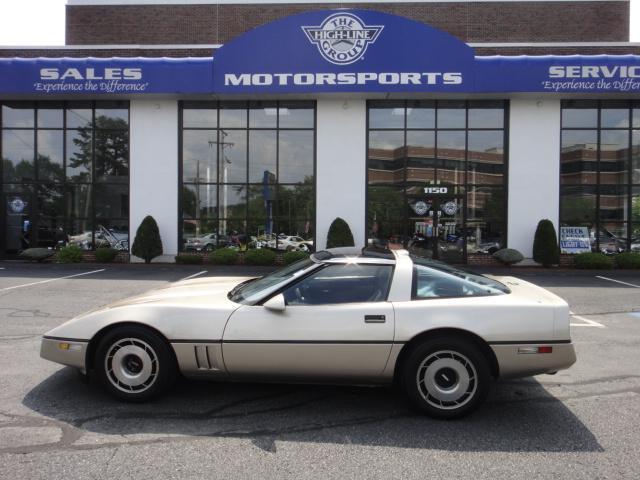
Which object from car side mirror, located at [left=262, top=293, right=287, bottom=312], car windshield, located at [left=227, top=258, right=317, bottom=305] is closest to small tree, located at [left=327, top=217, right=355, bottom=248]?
car windshield, located at [left=227, top=258, right=317, bottom=305]

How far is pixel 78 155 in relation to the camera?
17.5 meters

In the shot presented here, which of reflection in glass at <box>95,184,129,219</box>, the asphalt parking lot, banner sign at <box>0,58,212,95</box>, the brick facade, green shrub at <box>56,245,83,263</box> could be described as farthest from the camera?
the brick facade

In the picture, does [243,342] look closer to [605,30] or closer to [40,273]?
[40,273]

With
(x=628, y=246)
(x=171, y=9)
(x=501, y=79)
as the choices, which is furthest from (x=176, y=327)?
(x=171, y=9)

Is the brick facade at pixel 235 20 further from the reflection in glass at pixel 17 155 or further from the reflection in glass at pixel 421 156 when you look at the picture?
the reflection in glass at pixel 421 156

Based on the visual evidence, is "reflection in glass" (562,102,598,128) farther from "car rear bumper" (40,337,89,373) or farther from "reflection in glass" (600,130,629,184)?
"car rear bumper" (40,337,89,373)

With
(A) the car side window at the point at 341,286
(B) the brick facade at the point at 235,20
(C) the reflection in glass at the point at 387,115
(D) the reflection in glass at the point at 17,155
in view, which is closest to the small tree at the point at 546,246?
(C) the reflection in glass at the point at 387,115

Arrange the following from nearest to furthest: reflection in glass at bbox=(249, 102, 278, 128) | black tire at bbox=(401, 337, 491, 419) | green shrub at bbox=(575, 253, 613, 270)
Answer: black tire at bbox=(401, 337, 491, 419)
green shrub at bbox=(575, 253, 613, 270)
reflection in glass at bbox=(249, 102, 278, 128)

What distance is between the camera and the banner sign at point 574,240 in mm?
16438

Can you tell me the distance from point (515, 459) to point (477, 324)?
100 centimetres

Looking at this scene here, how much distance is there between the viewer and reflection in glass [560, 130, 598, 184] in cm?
1647

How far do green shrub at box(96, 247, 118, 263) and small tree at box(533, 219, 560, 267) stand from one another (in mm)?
13823

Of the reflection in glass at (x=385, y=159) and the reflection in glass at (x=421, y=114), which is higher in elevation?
the reflection in glass at (x=421, y=114)

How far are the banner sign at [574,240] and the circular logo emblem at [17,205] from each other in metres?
19.0
